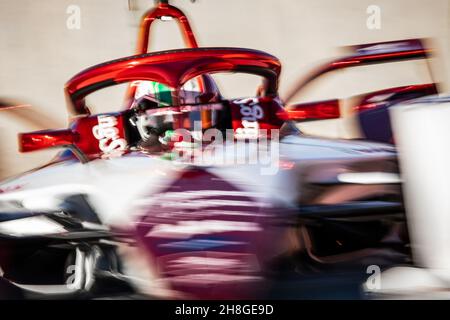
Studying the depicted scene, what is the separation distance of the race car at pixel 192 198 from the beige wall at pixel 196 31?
0.06m

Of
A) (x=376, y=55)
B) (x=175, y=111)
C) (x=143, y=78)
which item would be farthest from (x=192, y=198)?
(x=376, y=55)

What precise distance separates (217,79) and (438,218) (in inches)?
23.6

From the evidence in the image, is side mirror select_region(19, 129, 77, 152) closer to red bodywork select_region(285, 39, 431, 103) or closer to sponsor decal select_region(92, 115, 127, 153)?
sponsor decal select_region(92, 115, 127, 153)

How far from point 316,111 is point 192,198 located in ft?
1.23

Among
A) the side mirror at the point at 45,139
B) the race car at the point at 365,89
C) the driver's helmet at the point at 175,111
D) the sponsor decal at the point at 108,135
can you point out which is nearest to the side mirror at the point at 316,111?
the race car at the point at 365,89

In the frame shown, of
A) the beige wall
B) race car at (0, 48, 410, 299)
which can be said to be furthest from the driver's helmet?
the beige wall

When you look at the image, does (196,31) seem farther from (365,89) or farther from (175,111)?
(365,89)

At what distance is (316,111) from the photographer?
4.64ft

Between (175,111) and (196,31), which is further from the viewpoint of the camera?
(196,31)

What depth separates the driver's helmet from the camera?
1.38 metres

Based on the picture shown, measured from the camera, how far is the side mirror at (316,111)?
1.41m

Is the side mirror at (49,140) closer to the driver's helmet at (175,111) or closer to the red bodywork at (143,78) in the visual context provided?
the red bodywork at (143,78)
